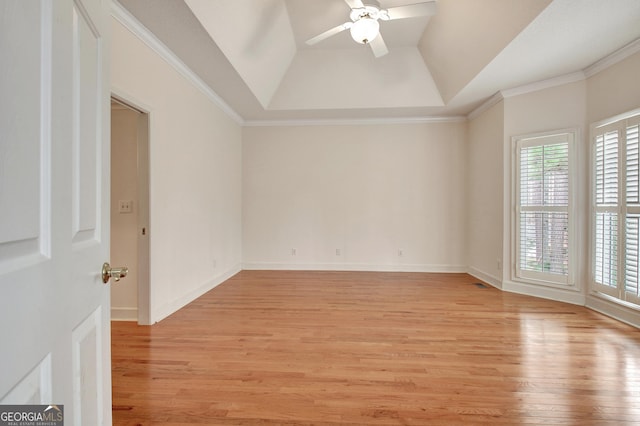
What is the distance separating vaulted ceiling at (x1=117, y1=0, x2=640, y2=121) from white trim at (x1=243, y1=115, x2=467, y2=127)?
0.13m

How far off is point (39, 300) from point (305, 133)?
538cm

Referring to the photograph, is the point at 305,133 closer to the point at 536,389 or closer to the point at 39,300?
the point at 536,389

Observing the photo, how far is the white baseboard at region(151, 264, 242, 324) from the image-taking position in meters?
3.09

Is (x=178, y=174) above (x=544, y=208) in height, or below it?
above

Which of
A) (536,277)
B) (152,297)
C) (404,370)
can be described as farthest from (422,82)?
(152,297)

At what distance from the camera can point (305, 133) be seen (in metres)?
5.71

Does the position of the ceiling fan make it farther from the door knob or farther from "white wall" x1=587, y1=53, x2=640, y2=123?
the door knob

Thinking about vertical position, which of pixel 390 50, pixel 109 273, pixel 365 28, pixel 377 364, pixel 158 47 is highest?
pixel 390 50

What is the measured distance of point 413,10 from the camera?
291 centimetres

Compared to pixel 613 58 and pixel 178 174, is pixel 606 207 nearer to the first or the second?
pixel 613 58

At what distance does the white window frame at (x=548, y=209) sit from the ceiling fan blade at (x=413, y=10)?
2310 millimetres

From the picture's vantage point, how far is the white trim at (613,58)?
3023 mm

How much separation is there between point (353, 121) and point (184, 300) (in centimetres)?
403

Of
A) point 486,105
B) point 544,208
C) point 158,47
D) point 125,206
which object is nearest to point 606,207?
point 544,208
